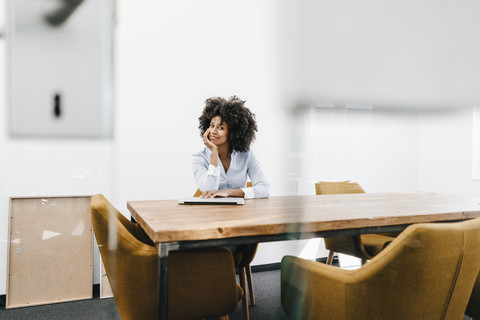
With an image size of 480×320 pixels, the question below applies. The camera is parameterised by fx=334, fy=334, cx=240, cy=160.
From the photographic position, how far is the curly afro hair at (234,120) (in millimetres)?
1893

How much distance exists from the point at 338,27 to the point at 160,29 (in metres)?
1.96

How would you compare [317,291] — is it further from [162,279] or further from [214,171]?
[214,171]

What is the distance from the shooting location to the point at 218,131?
6.10 ft

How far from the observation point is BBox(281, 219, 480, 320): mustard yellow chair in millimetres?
662

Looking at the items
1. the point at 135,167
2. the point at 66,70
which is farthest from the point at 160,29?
the point at 66,70

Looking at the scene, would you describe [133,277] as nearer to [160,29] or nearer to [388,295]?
[388,295]

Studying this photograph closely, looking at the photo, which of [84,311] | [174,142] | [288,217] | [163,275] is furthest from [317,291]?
[174,142]

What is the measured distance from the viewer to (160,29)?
84.1 inches

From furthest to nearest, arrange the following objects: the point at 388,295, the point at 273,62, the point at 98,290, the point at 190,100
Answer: the point at 190,100 → the point at 98,290 → the point at 388,295 → the point at 273,62

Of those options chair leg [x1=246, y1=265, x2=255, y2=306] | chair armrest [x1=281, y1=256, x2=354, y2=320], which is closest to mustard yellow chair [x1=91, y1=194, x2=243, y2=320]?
chair armrest [x1=281, y1=256, x2=354, y2=320]

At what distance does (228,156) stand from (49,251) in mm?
1177

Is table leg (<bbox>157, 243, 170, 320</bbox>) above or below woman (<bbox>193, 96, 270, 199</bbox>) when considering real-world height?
below

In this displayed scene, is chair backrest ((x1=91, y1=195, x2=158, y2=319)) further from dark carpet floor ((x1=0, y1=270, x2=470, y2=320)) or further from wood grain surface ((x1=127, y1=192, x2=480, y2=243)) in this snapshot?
dark carpet floor ((x1=0, y1=270, x2=470, y2=320))

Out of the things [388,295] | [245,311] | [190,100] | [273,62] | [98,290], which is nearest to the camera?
[273,62]
